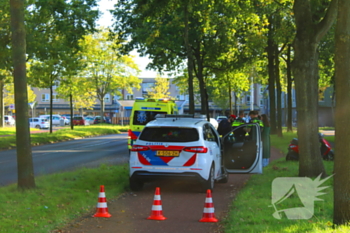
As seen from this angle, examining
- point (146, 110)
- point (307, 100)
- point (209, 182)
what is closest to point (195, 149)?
point (209, 182)

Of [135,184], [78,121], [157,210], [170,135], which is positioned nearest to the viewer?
[157,210]

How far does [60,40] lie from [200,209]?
19988 mm

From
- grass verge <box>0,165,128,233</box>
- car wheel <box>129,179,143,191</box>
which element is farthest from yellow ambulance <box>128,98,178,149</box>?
car wheel <box>129,179,143,191</box>

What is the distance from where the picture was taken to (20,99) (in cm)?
979

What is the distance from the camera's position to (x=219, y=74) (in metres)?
34.4

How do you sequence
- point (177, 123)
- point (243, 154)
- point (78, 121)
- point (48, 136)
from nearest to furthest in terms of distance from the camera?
point (177, 123) → point (243, 154) → point (48, 136) → point (78, 121)

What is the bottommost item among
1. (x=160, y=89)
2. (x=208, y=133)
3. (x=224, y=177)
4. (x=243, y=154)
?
(x=224, y=177)

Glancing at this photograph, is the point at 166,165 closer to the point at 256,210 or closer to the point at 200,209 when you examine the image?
the point at 200,209

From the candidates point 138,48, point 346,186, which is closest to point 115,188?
point 346,186

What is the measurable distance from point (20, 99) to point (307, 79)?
6.63 m

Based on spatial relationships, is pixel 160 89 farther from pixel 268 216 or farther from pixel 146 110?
pixel 268 216

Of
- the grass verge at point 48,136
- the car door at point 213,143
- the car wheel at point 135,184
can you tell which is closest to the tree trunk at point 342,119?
the car door at point 213,143

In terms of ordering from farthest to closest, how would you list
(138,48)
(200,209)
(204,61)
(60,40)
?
(204,61) < (138,48) < (60,40) < (200,209)

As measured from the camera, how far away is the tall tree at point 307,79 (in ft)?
39.0
